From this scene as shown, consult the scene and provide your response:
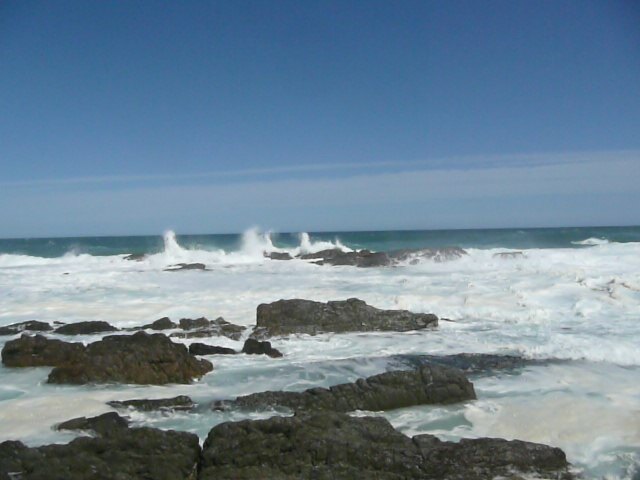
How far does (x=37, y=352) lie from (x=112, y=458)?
507cm

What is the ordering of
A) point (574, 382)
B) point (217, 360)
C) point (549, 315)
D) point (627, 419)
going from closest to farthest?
point (627, 419)
point (574, 382)
point (217, 360)
point (549, 315)

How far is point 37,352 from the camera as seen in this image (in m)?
8.77

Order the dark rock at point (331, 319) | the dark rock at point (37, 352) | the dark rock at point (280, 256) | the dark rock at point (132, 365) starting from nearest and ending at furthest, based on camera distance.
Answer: the dark rock at point (132, 365) < the dark rock at point (37, 352) < the dark rock at point (331, 319) < the dark rock at point (280, 256)

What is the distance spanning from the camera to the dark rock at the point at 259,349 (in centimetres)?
942

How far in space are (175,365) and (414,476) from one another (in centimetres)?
436

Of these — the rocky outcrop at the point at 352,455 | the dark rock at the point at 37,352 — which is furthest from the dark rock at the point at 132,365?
the rocky outcrop at the point at 352,455

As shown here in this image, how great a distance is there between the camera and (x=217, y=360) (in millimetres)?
9078

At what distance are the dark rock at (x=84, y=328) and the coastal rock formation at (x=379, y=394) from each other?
5.91 m

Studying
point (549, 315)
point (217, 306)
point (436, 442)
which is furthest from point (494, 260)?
point (436, 442)

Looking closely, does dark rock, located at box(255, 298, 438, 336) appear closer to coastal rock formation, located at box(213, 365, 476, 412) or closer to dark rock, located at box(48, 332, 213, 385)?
dark rock, located at box(48, 332, 213, 385)

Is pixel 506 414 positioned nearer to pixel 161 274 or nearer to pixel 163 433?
pixel 163 433

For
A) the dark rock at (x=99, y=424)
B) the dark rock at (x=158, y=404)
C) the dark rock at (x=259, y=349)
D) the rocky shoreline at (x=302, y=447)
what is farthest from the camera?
the dark rock at (x=259, y=349)

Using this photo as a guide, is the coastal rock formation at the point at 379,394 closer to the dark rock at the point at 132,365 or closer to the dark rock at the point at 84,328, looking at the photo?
the dark rock at the point at 132,365

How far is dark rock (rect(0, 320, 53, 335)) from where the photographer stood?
11.5 metres
